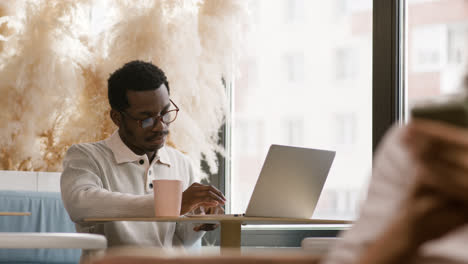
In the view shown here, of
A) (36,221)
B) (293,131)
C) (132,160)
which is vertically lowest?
(36,221)

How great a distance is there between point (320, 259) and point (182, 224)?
71.0 inches

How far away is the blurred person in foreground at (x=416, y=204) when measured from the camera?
0.67 metres

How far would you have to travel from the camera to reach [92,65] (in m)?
3.40

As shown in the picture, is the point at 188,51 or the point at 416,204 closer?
the point at 416,204

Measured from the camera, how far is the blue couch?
2635mm

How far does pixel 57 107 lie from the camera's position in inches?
128

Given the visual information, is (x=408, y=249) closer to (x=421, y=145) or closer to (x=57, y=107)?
(x=421, y=145)

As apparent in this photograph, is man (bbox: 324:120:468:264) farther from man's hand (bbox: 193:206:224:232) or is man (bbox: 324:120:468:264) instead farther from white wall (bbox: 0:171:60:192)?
white wall (bbox: 0:171:60:192)

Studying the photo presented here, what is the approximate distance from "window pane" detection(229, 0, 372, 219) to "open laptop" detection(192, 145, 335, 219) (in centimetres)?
109

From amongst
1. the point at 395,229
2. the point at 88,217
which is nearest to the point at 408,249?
the point at 395,229

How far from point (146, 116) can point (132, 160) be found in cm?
18

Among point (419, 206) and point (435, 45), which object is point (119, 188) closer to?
point (435, 45)

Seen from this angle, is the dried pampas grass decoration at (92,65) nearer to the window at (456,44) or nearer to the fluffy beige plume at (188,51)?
the fluffy beige plume at (188,51)

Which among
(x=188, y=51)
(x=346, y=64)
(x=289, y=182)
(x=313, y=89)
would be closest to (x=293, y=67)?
(x=313, y=89)
